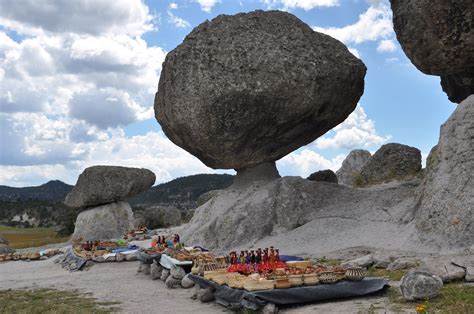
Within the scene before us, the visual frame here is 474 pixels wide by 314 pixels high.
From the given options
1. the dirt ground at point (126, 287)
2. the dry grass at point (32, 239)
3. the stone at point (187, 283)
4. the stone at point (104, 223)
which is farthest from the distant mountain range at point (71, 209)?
the stone at point (187, 283)

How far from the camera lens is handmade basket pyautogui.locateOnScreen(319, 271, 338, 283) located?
1009cm

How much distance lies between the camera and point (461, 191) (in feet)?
44.7

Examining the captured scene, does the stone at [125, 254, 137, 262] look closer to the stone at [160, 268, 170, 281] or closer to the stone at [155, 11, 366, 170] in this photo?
the stone at [155, 11, 366, 170]

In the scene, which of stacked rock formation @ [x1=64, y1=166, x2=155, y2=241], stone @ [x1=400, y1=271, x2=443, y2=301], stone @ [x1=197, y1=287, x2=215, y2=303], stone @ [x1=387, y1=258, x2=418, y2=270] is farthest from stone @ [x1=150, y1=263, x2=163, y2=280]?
stacked rock formation @ [x1=64, y1=166, x2=155, y2=241]

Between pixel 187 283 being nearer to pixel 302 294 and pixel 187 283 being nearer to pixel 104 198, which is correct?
pixel 302 294

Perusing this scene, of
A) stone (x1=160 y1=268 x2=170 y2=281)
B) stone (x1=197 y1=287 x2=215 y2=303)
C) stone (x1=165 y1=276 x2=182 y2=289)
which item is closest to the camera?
stone (x1=197 y1=287 x2=215 y2=303)

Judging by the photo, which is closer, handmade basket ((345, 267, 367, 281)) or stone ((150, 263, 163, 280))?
handmade basket ((345, 267, 367, 281))

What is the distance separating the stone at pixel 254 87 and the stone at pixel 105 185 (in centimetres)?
1014

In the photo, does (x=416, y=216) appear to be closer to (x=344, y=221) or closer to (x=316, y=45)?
(x=344, y=221)

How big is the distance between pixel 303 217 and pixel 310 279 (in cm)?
865

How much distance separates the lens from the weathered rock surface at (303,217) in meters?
16.7

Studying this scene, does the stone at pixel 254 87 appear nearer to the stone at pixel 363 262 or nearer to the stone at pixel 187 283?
the stone at pixel 187 283

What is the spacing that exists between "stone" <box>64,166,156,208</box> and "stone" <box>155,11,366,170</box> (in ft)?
33.3

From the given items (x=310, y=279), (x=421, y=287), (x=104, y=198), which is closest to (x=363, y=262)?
(x=310, y=279)
